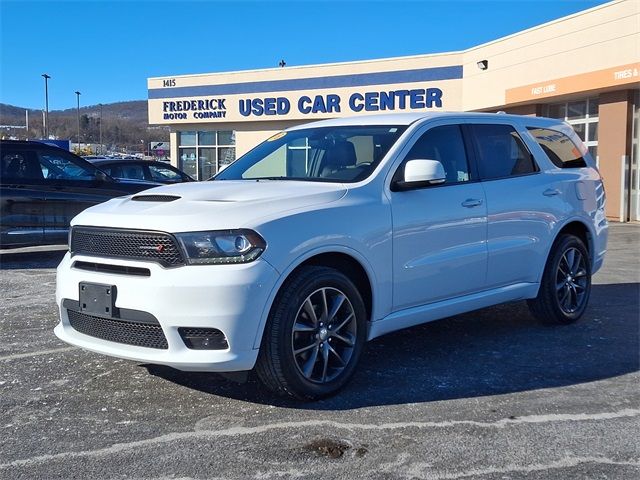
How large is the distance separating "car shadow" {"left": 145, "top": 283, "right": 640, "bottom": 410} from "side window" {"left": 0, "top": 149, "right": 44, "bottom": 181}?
6047 millimetres

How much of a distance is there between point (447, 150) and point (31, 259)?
7775mm

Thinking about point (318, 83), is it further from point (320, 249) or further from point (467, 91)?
point (320, 249)

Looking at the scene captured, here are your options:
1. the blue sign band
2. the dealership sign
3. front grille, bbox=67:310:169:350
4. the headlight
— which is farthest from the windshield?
the blue sign band

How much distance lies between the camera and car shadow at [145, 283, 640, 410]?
4477 mm

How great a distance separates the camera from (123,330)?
4109 mm

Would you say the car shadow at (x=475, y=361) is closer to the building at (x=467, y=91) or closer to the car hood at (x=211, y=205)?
the car hood at (x=211, y=205)

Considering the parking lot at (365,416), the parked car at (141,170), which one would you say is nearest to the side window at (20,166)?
the parked car at (141,170)

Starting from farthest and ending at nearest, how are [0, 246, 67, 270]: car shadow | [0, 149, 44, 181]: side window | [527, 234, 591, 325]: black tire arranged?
1. [0, 246, 67, 270]: car shadow
2. [0, 149, 44, 181]: side window
3. [527, 234, 591, 325]: black tire

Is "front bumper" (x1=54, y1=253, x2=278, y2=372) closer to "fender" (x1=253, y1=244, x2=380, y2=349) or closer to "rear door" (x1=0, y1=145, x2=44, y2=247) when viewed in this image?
"fender" (x1=253, y1=244, x2=380, y2=349)

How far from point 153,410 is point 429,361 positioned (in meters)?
2.07

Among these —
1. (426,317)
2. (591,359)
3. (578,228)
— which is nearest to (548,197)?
(578,228)

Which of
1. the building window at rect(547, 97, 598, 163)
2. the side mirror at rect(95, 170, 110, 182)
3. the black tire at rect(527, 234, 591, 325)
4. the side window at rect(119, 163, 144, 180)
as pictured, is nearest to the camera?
the black tire at rect(527, 234, 591, 325)

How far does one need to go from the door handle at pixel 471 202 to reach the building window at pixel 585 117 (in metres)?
13.2

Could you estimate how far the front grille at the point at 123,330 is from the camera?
4.00 metres
